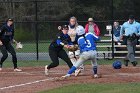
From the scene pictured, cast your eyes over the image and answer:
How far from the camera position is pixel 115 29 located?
24.6 metres

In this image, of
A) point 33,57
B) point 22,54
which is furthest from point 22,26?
point 33,57

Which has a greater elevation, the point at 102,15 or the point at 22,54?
the point at 102,15

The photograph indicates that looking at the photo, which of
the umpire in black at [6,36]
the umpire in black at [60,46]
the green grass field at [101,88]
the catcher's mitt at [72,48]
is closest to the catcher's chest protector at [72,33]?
the umpire in black at [60,46]

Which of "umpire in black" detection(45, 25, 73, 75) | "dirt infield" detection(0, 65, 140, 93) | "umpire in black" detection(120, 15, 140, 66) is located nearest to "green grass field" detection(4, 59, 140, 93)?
"dirt infield" detection(0, 65, 140, 93)

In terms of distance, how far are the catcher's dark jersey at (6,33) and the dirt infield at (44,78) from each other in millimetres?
1157

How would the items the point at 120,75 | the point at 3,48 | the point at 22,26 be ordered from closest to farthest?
1. the point at 120,75
2. the point at 3,48
3. the point at 22,26

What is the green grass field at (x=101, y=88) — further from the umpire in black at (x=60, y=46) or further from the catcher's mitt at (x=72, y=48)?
the umpire in black at (x=60, y=46)

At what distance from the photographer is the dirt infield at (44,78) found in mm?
13308

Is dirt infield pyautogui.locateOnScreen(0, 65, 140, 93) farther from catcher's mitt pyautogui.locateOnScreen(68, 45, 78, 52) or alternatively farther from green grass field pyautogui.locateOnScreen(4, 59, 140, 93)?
catcher's mitt pyautogui.locateOnScreen(68, 45, 78, 52)

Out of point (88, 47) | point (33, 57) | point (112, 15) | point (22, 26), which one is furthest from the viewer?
point (22, 26)

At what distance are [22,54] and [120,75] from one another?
494 inches

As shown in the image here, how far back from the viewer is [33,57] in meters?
25.4

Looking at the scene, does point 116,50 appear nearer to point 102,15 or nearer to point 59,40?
point 102,15

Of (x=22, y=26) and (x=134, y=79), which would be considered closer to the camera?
(x=134, y=79)
